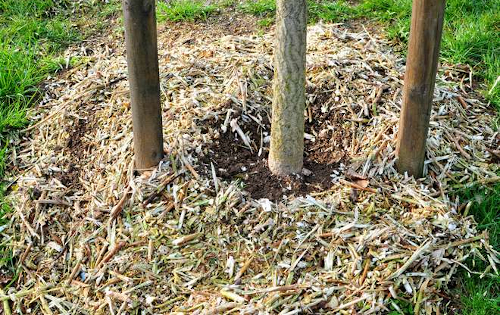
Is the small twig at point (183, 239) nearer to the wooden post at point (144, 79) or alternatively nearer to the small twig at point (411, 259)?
the wooden post at point (144, 79)

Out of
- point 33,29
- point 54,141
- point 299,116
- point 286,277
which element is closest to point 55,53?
point 33,29

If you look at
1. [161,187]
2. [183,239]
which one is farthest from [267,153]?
[183,239]

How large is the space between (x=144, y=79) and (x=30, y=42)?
2.41 meters

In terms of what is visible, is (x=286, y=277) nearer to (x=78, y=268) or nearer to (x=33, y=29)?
(x=78, y=268)

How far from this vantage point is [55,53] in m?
5.66

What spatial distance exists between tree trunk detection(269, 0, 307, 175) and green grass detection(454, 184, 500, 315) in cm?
108

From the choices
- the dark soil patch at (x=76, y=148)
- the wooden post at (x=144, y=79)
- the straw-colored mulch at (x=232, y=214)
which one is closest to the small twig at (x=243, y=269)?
the straw-colored mulch at (x=232, y=214)

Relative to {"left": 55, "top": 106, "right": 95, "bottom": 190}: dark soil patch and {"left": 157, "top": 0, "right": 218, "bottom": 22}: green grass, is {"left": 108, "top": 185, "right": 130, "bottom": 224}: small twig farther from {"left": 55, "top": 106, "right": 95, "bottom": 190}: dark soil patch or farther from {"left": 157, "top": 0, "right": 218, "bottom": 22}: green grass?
{"left": 157, "top": 0, "right": 218, "bottom": 22}: green grass

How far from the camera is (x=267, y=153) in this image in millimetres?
4379

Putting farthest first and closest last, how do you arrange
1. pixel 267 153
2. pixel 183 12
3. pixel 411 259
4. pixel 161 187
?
1. pixel 183 12
2. pixel 267 153
3. pixel 161 187
4. pixel 411 259

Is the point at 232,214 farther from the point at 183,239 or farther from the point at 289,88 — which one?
the point at 289,88

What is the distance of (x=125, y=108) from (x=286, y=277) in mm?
1774

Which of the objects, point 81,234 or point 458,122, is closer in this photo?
point 81,234

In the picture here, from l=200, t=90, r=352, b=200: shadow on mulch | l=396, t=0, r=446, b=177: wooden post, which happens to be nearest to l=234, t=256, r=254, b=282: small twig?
l=200, t=90, r=352, b=200: shadow on mulch
